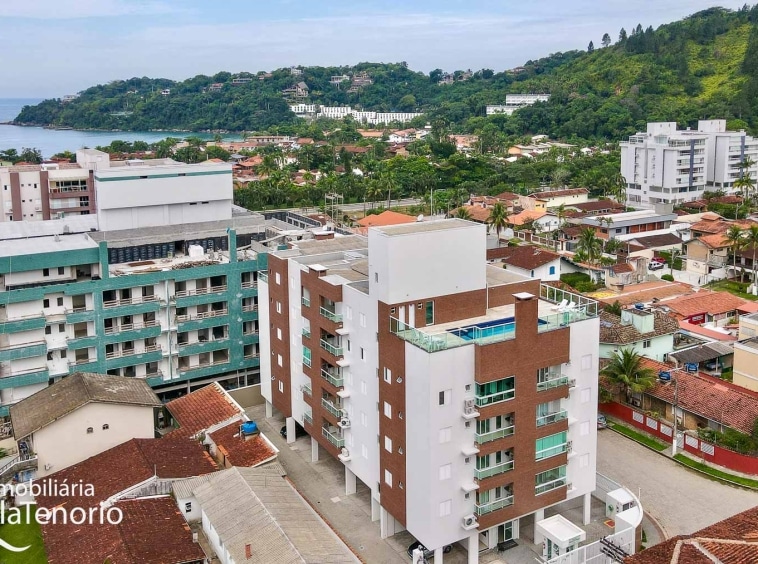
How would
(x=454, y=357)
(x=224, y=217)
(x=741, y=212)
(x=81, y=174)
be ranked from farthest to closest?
(x=741, y=212) → (x=81, y=174) → (x=224, y=217) → (x=454, y=357)

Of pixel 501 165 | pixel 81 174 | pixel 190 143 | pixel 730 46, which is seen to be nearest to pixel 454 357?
pixel 81 174

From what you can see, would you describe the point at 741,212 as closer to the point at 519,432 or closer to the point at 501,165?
the point at 501,165

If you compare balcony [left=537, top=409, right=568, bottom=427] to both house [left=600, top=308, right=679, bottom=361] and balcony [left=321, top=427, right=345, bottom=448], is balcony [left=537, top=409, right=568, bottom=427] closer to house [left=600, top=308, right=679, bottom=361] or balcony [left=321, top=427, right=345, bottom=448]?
balcony [left=321, top=427, right=345, bottom=448]

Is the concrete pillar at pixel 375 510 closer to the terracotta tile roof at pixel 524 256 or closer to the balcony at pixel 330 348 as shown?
the balcony at pixel 330 348

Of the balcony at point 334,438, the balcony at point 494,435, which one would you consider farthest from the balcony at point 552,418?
the balcony at point 334,438

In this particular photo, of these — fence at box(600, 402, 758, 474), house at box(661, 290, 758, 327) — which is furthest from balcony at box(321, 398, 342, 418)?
house at box(661, 290, 758, 327)

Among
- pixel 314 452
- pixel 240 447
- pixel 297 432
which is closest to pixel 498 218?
pixel 297 432
